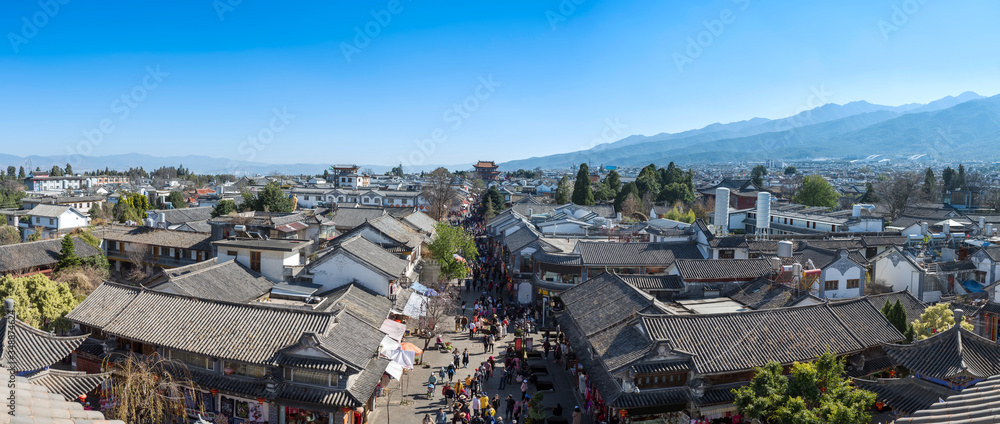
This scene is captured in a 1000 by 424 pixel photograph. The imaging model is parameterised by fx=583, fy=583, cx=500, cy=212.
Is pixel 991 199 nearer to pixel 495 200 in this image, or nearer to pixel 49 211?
pixel 495 200

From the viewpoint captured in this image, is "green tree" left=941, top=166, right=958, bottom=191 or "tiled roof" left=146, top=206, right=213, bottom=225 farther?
"green tree" left=941, top=166, right=958, bottom=191

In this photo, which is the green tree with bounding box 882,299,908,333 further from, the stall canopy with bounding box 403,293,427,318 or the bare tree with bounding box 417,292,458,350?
the stall canopy with bounding box 403,293,427,318

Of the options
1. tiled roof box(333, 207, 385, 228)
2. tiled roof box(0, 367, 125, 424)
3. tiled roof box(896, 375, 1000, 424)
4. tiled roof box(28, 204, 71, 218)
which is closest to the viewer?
tiled roof box(896, 375, 1000, 424)

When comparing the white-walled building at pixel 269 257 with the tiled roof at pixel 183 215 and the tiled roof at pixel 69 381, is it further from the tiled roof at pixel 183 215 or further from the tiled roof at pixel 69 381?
the tiled roof at pixel 183 215

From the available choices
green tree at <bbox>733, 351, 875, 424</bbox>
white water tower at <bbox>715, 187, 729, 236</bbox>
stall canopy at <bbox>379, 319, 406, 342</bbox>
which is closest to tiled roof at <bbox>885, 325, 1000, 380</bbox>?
green tree at <bbox>733, 351, 875, 424</bbox>

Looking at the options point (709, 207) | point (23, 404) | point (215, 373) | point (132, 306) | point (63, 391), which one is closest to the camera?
point (23, 404)

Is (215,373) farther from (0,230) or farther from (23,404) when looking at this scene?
(0,230)

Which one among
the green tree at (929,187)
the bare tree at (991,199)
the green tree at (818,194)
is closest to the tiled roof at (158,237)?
the green tree at (818,194)

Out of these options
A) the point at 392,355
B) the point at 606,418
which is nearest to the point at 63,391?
the point at 392,355
